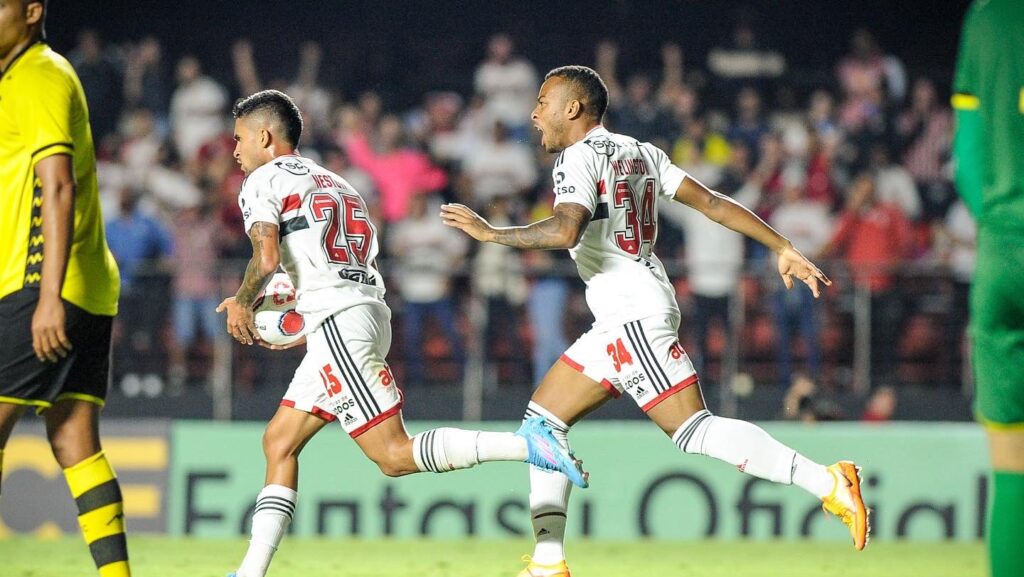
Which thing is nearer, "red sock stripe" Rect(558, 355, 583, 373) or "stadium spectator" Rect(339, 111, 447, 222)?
"red sock stripe" Rect(558, 355, 583, 373)

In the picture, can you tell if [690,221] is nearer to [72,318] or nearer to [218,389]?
[218,389]

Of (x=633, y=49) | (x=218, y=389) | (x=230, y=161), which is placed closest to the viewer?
(x=218, y=389)

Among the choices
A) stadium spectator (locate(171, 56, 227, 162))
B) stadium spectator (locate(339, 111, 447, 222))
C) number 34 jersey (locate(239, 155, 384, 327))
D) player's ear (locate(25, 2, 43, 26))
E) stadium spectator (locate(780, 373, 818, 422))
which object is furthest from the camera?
stadium spectator (locate(171, 56, 227, 162))

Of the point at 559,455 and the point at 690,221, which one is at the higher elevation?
the point at 690,221

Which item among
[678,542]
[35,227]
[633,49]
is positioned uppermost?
[633,49]

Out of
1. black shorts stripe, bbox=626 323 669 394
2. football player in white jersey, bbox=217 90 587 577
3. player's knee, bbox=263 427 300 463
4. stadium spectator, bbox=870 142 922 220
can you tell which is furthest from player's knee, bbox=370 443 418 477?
stadium spectator, bbox=870 142 922 220

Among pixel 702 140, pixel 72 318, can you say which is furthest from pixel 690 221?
pixel 72 318


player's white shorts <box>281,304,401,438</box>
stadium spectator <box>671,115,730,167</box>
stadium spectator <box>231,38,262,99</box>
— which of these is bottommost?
player's white shorts <box>281,304,401,438</box>

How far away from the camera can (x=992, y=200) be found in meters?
4.29

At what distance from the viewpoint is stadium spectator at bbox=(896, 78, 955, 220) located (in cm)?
1628

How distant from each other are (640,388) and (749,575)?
2361 mm

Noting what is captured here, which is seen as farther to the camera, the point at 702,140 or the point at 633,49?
the point at 633,49

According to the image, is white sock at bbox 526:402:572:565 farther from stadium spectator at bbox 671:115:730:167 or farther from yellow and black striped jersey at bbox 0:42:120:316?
stadium spectator at bbox 671:115:730:167

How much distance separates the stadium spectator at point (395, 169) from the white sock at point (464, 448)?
A: 325 inches
